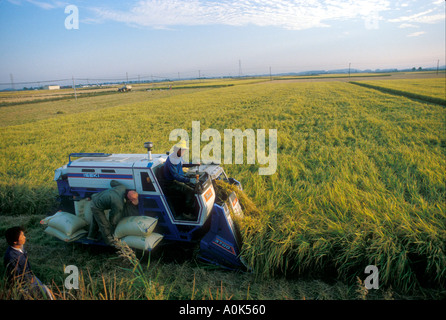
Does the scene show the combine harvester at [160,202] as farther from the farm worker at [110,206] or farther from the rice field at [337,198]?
the rice field at [337,198]

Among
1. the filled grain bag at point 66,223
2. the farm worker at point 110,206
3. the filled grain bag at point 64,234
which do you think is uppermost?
the farm worker at point 110,206

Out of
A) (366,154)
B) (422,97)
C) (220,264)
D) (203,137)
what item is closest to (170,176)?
(220,264)

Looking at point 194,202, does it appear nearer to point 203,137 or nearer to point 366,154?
point 366,154

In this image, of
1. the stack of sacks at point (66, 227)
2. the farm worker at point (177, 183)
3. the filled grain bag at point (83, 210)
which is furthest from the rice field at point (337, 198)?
the stack of sacks at point (66, 227)

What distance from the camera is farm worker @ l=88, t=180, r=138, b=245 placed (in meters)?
4.27

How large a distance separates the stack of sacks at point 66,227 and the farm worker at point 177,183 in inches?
65.7

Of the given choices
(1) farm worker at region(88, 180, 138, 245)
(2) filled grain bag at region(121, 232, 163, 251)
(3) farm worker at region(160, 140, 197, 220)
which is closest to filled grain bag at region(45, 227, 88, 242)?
(1) farm worker at region(88, 180, 138, 245)

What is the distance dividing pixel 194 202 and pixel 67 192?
2642 millimetres

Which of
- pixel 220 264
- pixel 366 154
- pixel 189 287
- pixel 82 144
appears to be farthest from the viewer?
pixel 82 144

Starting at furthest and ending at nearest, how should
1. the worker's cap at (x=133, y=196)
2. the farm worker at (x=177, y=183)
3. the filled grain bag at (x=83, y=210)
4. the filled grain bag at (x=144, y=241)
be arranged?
the filled grain bag at (x=83, y=210), the farm worker at (x=177, y=183), the worker's cap at (x=133, y=196), the filled grain bag at (x=144, y=241)

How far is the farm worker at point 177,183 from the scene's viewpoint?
4457mm

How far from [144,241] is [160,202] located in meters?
0.67

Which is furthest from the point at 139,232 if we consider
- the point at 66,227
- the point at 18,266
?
the point at 18,266
